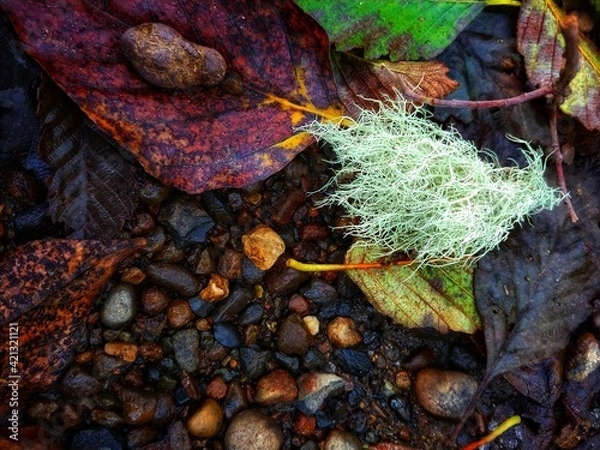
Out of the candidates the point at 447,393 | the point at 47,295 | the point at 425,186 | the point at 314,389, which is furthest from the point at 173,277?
the point at 447,393

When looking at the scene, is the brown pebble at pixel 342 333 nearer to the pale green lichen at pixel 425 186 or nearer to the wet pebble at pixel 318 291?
the wet pebble at pixel 318 291

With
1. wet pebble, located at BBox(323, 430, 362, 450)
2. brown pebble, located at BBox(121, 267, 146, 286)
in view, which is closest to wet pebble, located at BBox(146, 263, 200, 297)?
brown pebble, located at BBox(121, 267, 146, 286)

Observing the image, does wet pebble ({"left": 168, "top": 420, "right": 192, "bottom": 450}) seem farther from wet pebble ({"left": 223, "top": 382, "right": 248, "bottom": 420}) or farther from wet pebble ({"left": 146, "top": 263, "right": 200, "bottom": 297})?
Result: wet pebble ({"left": 146, "top": 263, "right": 200, "bottom": 297})

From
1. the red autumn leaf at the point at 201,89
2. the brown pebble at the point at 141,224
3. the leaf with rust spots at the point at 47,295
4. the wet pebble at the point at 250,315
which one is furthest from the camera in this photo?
the wet pebble at the point at 250,315

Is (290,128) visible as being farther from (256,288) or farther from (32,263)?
(32,263)

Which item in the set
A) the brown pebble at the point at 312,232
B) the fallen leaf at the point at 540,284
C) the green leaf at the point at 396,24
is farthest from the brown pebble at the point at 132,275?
the fallen leaf at the point at 540,284

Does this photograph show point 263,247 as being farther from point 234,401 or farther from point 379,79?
point 379,79
